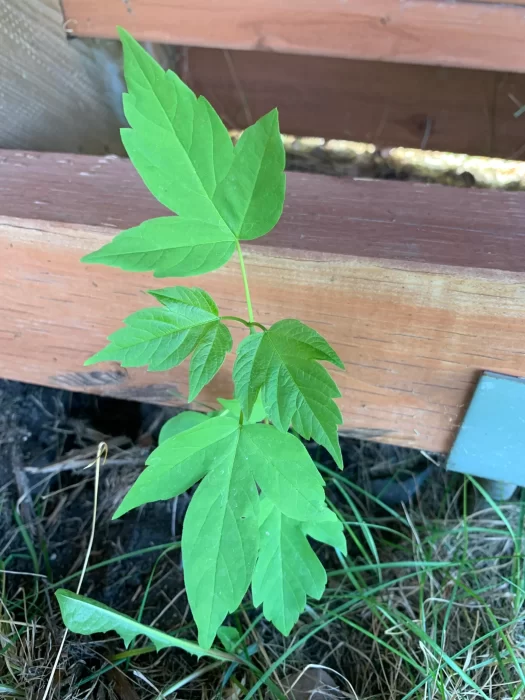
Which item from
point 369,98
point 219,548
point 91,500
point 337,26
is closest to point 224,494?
point 219,548

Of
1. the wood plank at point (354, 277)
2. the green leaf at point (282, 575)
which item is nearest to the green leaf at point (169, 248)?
the wood plank at point (354, 277)

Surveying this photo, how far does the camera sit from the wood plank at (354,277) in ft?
2.10

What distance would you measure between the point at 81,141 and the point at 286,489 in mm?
893

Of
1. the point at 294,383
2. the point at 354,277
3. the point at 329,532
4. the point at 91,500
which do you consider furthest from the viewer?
the point at 91,500

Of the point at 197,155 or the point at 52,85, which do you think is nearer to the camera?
the point at 197,155

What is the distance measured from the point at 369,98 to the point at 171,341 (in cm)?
102

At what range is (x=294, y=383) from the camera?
1.76 feet

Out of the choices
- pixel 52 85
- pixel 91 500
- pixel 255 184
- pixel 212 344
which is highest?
pixel 52 85

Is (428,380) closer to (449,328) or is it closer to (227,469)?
(449,328)

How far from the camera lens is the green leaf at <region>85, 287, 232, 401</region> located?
1.77 feet

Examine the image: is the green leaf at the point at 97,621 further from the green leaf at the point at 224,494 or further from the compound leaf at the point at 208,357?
the compound leaf at the point at 208,357

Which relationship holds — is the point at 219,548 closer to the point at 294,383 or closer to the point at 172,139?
the point at 294,383

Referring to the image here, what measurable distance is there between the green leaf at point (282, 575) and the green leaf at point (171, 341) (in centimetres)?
26

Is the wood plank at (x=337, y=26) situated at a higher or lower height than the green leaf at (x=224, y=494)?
higher
